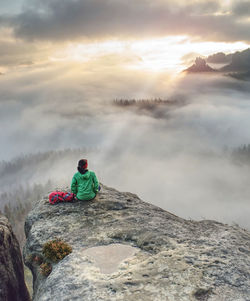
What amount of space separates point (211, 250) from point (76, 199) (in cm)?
1247

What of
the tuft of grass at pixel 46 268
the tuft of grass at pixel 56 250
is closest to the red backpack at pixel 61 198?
the tuft of grass at pixel 56 250

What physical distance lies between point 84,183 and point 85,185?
28 centimetres

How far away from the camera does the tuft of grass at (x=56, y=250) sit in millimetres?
16875

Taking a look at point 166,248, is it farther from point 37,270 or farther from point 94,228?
point 37,270

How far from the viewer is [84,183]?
2283 cm

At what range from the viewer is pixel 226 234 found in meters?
19.1

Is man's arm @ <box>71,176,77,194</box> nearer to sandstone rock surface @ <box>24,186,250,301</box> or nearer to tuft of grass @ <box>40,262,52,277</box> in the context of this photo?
sandstone rock surface @ <box>24,186,250,301</box>

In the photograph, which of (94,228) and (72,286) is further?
(94,228)

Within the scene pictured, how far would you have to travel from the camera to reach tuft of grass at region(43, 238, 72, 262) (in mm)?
16875

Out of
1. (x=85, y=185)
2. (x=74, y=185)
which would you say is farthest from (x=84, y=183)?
(x=74, y=185)

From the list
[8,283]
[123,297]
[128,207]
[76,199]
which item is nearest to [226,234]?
[128,207]

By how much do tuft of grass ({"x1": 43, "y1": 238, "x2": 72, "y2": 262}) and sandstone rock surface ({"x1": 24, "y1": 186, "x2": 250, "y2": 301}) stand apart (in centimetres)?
53

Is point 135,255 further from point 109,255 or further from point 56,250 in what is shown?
point 56,250

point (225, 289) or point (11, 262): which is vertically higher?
point (225, 289)
